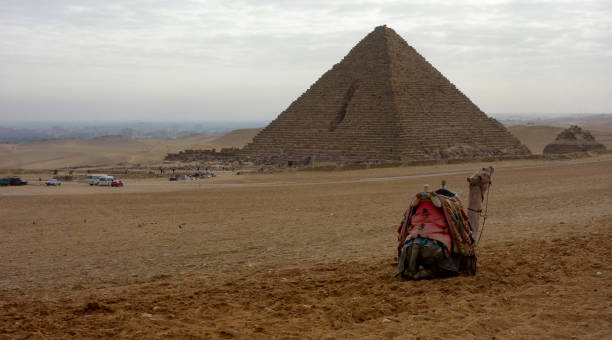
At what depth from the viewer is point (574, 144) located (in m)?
42.2

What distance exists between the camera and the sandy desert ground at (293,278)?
456cm

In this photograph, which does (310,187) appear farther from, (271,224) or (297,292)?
(297,292)

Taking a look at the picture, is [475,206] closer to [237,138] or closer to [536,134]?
[536,134]

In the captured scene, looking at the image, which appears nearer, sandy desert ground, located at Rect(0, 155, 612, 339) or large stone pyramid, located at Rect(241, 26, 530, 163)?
sandy desert ground, located at Rect(0, 155, 612, 339)

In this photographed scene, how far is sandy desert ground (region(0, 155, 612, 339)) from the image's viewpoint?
456cm

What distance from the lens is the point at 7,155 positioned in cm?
6588

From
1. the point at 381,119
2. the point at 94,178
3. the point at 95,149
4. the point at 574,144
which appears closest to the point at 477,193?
the point at 94,178

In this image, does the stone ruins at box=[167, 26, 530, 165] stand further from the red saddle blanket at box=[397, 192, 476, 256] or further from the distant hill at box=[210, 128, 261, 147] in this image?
the distant hill at box=[210, 128, 261, 147]

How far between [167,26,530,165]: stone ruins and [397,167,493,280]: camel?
85.6 ft

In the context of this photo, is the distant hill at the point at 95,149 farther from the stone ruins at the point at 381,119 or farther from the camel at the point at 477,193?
the camel at the point at 477,193

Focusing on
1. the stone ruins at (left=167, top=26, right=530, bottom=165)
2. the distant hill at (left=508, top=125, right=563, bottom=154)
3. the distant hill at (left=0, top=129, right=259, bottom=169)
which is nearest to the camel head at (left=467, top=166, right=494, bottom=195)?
the stone ruins at (left=167, top=26, right=530, bottom=165)

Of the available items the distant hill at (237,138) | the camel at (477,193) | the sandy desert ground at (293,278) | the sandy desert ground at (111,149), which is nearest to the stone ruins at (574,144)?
the sandy desert ground at (111,149)

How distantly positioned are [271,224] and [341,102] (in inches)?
1166

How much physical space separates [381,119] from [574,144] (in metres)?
16.5
